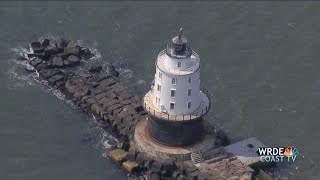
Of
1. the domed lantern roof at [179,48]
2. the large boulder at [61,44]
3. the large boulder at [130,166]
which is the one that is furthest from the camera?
the large boulder at [61,44]

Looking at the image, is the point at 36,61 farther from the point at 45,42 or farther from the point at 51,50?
the point at 45,42

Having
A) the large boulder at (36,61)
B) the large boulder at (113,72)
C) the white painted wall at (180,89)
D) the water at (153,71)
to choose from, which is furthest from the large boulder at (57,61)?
the white painted wall at (180,89)

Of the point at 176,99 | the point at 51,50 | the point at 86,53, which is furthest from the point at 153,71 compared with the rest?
the point at 176,99

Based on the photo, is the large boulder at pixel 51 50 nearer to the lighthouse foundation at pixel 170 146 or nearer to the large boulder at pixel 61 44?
the large boulder at pixel 61 44

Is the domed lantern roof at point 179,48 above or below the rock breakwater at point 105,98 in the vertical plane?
above

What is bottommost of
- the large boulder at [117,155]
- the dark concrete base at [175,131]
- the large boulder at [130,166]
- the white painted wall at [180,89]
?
the large boulder at [130,166]

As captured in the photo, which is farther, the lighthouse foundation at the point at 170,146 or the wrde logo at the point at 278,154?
the wrde logo at the point at 278,154
